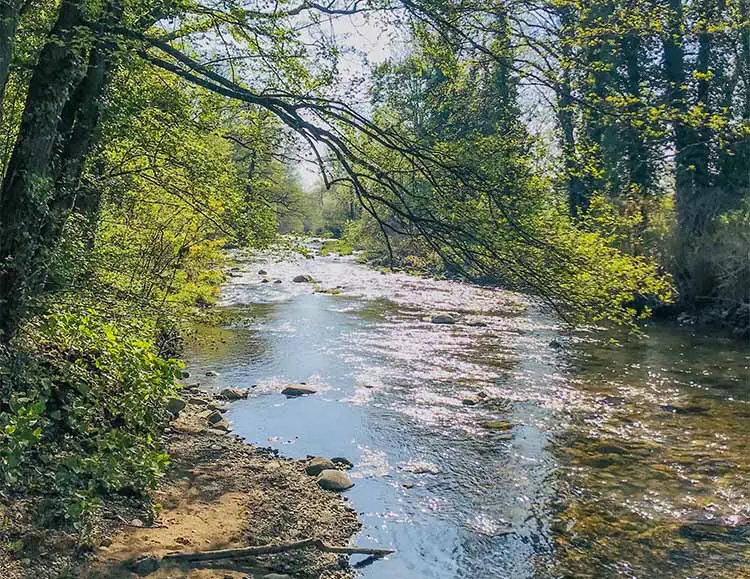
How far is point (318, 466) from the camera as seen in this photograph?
8156mm

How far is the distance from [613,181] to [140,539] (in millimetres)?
19484

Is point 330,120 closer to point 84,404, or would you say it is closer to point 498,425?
point 84,404

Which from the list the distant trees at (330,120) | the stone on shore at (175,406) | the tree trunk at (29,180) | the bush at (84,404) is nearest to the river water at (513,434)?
the stone on shore at (175,406)

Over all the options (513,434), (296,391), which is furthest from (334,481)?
(296,391)

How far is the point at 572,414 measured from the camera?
10609 millimetres

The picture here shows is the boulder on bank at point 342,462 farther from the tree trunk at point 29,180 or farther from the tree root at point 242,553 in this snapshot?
the tree trunk at point 29,180

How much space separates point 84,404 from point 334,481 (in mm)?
3091

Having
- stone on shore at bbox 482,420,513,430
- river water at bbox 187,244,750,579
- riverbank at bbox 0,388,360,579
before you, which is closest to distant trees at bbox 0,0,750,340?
river water at bbox 187,244,750,579

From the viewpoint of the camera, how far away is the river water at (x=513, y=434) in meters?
6.37

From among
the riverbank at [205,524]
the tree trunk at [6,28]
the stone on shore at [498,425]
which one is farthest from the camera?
the stone on shore at [498,425]

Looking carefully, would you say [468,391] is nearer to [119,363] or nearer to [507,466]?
[507,466]

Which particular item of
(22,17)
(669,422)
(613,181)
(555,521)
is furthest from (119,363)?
(613,181)

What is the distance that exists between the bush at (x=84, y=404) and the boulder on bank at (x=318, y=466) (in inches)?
90.0

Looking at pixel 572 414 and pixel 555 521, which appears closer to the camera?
pixel 555 521
